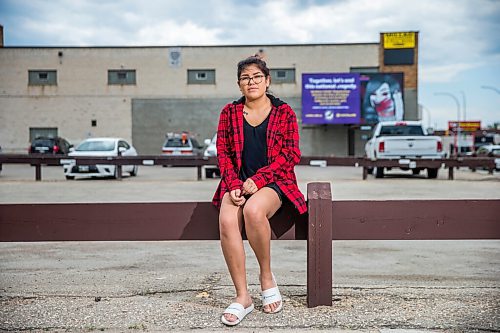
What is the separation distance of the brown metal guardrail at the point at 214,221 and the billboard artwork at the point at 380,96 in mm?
38473

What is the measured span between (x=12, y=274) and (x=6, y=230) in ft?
5.00

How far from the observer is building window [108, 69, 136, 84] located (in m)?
46.9

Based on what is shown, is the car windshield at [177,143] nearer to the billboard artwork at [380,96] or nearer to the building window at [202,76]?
the building window at [202,76]

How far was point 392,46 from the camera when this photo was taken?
45.6 metres

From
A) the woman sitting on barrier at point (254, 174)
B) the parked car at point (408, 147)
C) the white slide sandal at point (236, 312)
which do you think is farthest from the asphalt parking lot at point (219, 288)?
the parked car at point (408, 147)

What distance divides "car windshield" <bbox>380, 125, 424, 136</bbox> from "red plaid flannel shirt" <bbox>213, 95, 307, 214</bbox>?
62.2ft

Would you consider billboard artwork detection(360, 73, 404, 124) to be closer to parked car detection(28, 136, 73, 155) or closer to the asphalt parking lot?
parked car detection(28, 136, 73, 155)

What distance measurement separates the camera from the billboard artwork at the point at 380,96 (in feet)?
140

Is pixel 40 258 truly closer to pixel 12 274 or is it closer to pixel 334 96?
pixel 12 274

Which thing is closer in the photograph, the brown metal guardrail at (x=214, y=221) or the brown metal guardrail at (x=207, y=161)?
the brown metal guardrail at (x=214, y=221)

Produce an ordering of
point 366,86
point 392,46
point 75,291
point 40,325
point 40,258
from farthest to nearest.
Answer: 1. point 392,46
2. point 366,86
3. point 40,258
4. point 75,291
5. point 40,325

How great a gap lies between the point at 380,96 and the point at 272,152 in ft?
129

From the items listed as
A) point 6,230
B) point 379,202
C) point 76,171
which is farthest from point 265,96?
point 76,171

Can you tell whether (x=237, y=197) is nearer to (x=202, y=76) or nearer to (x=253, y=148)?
(x=253, y=148)
